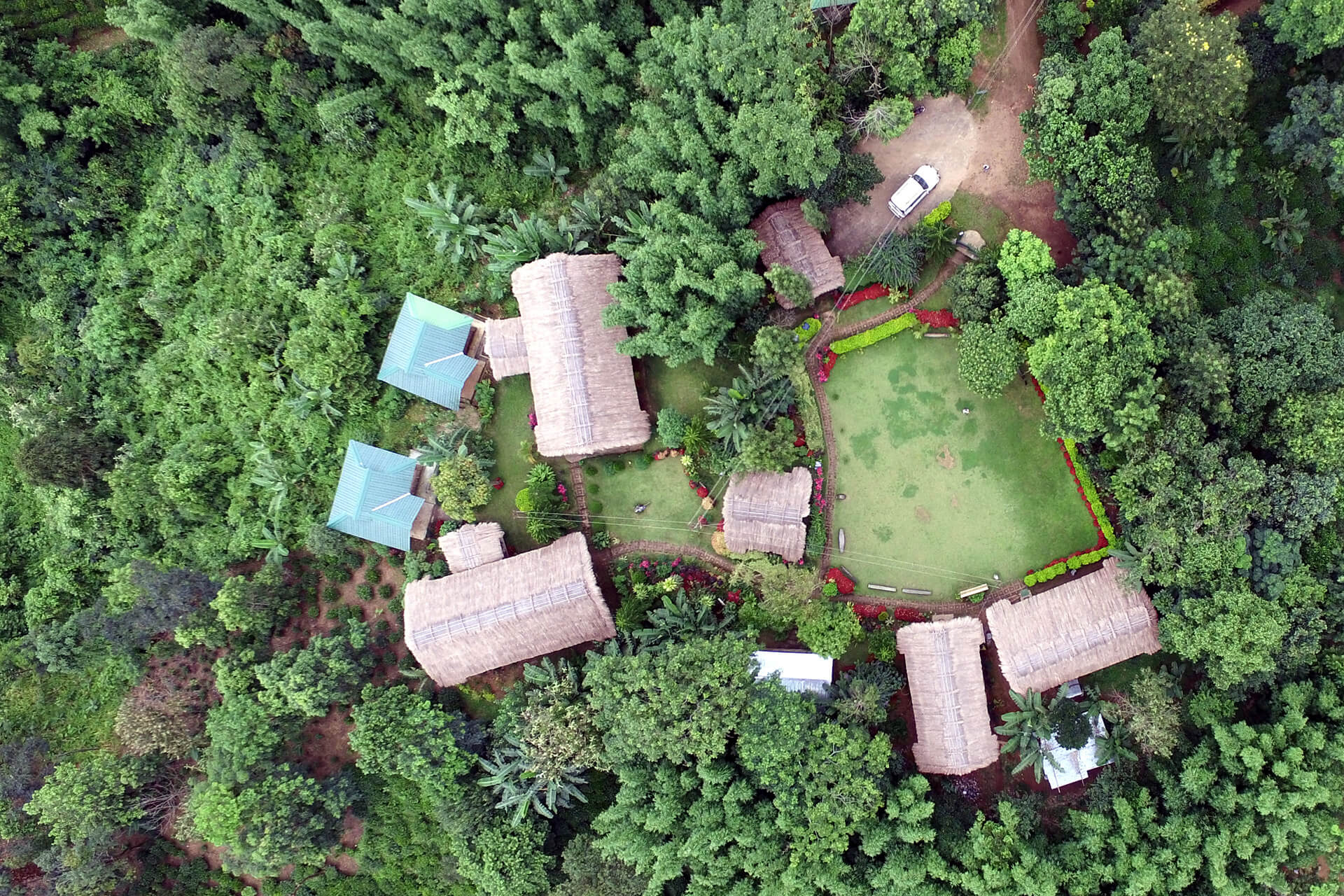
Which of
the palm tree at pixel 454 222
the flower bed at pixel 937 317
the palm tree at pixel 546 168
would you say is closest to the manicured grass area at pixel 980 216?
the flower bed at pixel 937 317

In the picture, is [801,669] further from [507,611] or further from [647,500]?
[507,611]

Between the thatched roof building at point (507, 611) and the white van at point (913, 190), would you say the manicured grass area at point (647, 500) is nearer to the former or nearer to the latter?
the thatched roof building at point (507, 611)

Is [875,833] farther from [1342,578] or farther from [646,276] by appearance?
[646,276]

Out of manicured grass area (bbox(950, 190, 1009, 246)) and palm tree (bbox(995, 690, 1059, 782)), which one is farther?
manicured grass area (bbox(950, 190, 1009, 246))

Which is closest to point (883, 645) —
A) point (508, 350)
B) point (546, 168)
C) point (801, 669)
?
point (801, 669)

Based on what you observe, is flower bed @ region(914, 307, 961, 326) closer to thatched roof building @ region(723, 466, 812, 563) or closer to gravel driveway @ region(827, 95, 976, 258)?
gravel driveway @ region(827, 95, 976, 258)

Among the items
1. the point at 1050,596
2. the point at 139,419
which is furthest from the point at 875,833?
the point at 139,419

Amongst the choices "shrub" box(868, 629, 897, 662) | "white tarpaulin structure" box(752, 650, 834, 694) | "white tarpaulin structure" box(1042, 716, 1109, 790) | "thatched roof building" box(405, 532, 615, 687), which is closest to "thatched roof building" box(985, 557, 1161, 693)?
"white tarpaulin structure" box(1042, 716, 1109, 790)
